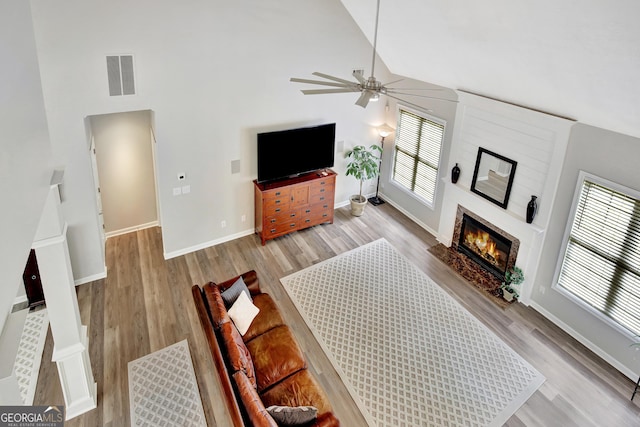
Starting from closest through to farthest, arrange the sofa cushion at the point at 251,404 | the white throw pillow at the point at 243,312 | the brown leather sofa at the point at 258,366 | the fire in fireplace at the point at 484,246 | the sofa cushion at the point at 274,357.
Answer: the sofa cushion at the point at 251,404 → the brown leather sofa at the point at 258,366 → the sofa cushion at the point at 274,357 → the white throw pillow at the point at 243,312 → the fire in fireplace at the point at 484,246

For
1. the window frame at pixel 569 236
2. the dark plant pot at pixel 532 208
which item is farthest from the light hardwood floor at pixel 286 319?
the dark plant pot at pixel 532 208

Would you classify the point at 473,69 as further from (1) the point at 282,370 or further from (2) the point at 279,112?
(1) the point at 282,370

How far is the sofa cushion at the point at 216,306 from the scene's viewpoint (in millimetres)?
4543

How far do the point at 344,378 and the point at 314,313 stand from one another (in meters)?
1.17

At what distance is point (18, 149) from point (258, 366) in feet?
10.4

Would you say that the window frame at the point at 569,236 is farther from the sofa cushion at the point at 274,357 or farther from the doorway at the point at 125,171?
the doorway at the point at 125,171

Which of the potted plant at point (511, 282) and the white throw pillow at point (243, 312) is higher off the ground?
the white throw pillow at point (243, 312)

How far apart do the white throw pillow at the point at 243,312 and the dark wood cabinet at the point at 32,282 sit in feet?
9.66

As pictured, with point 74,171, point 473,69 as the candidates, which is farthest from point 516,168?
point 74,171

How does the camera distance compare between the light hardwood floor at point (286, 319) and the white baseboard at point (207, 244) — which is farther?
the white baseboard at point (207, 244)

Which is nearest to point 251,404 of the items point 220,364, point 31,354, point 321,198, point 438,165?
point 220,364

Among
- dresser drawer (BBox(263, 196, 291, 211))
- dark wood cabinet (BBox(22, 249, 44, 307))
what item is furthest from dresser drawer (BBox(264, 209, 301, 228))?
dark wood cabinet (BBox(22, 249, 44, 307))

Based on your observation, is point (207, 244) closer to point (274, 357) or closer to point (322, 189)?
point (322, 189)

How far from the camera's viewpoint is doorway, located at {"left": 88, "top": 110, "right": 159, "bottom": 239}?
7055mm
